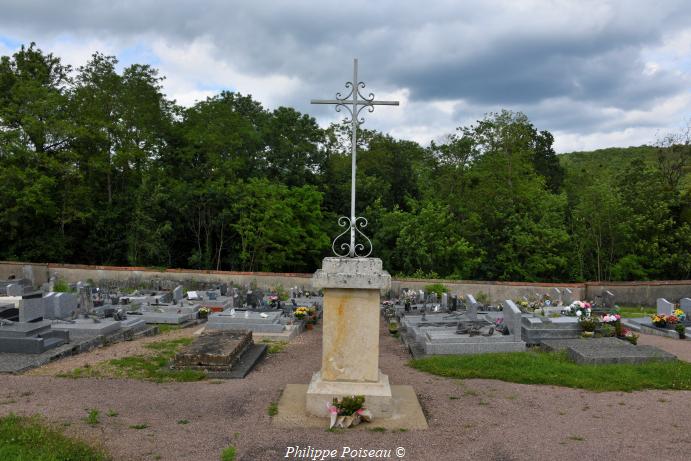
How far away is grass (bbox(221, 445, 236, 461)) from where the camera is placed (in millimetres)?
5110

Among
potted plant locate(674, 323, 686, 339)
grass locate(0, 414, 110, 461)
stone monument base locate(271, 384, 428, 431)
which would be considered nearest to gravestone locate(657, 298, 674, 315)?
potted plant locate(674, 323, 686, 339)

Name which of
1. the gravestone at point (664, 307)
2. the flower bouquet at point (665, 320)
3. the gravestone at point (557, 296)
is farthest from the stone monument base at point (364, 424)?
the gravestone at point (557, 296)

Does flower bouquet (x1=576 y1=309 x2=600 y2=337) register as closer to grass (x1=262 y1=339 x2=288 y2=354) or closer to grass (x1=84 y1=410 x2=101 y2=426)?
grass (x1=262 y1=339 x2=288 y2=354)

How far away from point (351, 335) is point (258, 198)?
73.6ft

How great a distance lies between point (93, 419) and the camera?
6.01 m

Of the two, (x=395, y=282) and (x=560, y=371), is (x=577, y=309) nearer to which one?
(x=560, y=371)

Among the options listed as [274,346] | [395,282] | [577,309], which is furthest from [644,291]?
[274,346]

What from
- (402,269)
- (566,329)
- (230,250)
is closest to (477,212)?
(402,269)

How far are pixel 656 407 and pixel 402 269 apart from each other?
21.4 m

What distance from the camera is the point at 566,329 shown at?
490 inches

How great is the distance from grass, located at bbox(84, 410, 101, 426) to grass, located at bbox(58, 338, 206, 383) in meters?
A: 2.16

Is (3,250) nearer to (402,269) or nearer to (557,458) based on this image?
(402,269)

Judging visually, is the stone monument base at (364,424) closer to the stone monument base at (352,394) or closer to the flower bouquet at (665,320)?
the stone monument base at (352,394)

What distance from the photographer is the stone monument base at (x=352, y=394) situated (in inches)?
242
